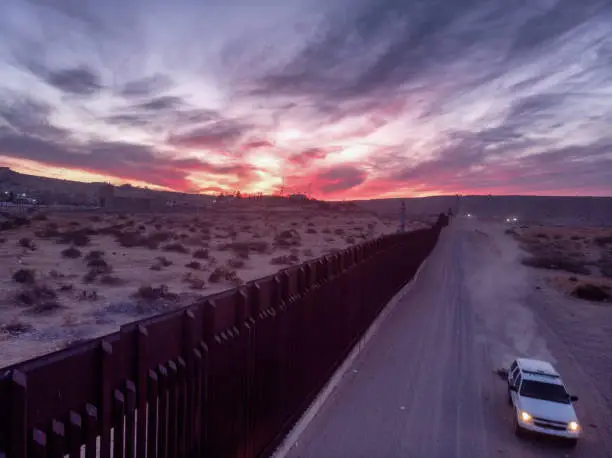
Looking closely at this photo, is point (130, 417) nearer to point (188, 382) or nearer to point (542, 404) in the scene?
point (188, 382)

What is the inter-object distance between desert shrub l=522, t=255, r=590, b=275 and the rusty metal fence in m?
39.2

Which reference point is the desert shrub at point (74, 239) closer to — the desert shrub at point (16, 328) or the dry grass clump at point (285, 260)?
the dry grass clump at point (285, 260)

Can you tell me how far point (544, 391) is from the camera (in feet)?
28.6

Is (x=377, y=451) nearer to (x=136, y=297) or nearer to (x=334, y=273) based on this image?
(x=334, y=273)

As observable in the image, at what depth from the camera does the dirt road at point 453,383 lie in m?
7.46

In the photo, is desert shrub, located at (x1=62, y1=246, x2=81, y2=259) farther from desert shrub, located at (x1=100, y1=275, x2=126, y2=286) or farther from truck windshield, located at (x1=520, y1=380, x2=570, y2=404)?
truck windshield, located at (x1=520, y1=380, x2=570, y2=404)

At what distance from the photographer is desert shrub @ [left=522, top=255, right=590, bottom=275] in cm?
4103

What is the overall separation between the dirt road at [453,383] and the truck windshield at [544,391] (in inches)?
26.1

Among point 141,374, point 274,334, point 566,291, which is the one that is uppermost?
point 141,374

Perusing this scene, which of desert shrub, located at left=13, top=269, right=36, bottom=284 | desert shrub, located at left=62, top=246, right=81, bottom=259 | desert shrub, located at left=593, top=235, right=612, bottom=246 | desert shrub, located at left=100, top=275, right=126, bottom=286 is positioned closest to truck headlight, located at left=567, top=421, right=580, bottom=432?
desert shrub, located at left=100, top=275, right=126, bottom=286

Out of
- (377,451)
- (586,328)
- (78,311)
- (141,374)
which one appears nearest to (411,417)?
(377,451)

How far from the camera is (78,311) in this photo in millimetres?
14695

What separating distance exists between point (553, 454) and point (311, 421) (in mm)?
3882

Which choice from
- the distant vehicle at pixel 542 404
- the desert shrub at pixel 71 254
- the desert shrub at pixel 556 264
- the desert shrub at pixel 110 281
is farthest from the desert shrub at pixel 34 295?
the desert shrub at pixel 556 264
